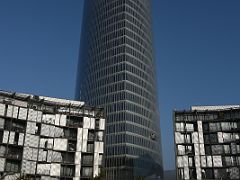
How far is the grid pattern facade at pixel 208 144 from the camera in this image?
97375mm

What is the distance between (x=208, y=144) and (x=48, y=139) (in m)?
46.2

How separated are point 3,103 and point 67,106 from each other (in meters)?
18.6

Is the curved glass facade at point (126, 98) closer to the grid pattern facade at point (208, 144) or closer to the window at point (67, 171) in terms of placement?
the grid pattern facade at point (208, 144)

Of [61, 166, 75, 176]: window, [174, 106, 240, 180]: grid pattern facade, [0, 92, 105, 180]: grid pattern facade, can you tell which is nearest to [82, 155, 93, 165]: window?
[0, 92, 105, 180]: grid pattern facade

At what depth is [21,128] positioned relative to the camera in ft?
291

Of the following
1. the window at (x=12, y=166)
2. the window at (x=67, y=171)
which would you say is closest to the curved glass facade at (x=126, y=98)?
the window at (x=67, y=171)

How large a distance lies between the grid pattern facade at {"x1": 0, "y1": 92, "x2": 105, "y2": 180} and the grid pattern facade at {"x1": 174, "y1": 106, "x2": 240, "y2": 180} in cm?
2402

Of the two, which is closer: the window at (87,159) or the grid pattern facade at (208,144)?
the window at (87,159)

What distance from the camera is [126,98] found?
17362 cm

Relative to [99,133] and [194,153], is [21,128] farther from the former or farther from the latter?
[194,153]

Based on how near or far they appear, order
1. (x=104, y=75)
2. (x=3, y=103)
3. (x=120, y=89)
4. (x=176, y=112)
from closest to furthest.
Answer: (x=3, y=103) < (x=176, y=112) < (x=120, y=89) < (x=104, y=75)

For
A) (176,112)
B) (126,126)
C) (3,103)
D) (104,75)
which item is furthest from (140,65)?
(3,103)

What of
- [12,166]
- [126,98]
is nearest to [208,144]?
[12,166]

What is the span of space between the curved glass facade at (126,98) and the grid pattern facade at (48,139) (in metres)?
62.3
